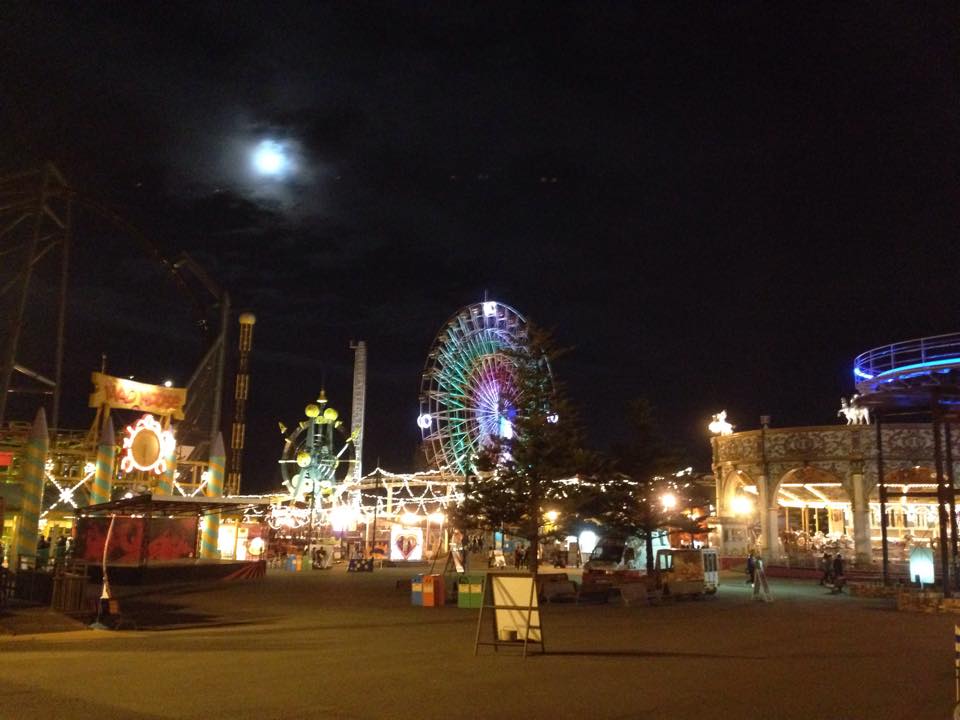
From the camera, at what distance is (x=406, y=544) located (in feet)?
152

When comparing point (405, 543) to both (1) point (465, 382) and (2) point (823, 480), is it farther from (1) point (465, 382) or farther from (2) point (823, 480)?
(2) point (823, 480)

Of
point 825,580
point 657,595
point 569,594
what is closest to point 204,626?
point 569,594

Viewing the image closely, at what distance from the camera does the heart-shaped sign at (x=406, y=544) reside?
4631 cm

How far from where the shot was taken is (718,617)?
18828mm

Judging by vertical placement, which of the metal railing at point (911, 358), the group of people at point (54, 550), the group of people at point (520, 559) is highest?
the metal railing at point (911, 358)

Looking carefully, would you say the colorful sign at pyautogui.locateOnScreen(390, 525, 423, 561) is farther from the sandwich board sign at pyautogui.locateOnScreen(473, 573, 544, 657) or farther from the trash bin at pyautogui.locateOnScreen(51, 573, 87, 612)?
the sandwich board sign at pyautogui.locateOnScreen(473, 573, 544, 657)

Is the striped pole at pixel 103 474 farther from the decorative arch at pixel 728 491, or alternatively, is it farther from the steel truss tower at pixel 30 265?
the decorative arch at pixel 728 491

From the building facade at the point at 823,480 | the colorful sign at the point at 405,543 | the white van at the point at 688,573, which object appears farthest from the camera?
the colorful sign at the point at 405,543

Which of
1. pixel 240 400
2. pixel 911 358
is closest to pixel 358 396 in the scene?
pixel 240 400

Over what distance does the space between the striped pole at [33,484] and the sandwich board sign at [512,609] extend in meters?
27.2

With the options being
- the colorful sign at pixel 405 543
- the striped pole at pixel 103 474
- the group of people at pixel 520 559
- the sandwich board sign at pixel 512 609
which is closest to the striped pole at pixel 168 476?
the striped pole at pixel 103 474

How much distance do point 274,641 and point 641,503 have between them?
699 inches

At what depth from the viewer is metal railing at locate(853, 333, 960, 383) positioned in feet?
71.6

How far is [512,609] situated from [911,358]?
16801 mm
